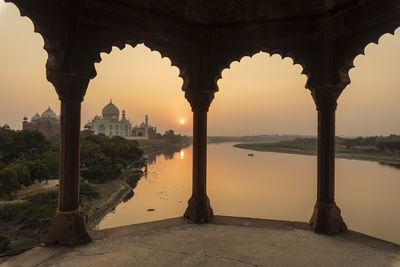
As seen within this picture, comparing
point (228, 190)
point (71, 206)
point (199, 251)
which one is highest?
point (71, 206)

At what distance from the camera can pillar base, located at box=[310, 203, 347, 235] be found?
12.8ft

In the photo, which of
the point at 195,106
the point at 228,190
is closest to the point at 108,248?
the point at 195,106

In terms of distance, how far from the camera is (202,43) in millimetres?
4492

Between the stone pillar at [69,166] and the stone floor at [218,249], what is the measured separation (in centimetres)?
17

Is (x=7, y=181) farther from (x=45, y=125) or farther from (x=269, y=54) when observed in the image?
(x=45, y=125)

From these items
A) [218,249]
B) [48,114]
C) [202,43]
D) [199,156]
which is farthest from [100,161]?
[48,114]

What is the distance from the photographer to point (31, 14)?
10.4 ft

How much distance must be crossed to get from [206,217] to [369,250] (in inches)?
83.5

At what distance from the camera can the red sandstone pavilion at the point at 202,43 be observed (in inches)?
135

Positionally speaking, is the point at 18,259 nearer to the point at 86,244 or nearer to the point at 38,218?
the point at 86,244

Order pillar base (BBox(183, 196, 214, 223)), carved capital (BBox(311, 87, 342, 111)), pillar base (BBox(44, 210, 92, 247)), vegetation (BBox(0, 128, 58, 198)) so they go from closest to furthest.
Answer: pillar base (BBox(44, 210, 92, 247)) → carved capital (BBox(311, 87, 342, 111)) → pillar base (BBox(183, 196, 214, 223)) → vegetation (BBox(0, 128, 58, 198))

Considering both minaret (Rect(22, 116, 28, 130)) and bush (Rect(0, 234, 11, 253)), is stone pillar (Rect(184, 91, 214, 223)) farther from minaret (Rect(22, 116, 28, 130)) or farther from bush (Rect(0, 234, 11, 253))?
minaret (Rect(22, 116, 28, 130))

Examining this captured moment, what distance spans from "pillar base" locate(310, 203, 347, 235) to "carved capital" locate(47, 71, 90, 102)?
11.4 ft

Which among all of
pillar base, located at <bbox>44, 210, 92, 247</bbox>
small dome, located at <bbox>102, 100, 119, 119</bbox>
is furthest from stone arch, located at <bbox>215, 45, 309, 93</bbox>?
small dome, located at <bbox>102, 100, 119, 119</bbox>
